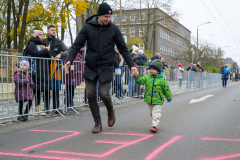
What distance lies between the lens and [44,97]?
22.8ft

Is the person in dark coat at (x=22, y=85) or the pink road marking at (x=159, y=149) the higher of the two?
the person in dark coat at (x=22, y=85)

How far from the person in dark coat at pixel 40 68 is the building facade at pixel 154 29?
723 inches

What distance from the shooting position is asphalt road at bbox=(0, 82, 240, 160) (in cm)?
364

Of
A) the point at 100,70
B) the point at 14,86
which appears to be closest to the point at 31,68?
the point at 14,86

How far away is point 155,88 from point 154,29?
118 ft

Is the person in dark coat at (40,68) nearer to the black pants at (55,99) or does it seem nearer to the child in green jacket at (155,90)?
the black pants at (55,99)

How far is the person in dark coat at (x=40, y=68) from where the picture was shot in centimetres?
679

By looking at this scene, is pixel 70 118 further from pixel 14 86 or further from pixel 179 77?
pixel 179 77

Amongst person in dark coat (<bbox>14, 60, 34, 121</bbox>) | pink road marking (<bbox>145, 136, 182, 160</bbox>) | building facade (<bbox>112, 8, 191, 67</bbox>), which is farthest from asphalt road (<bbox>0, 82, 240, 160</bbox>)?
building facade (<bbox>112, 8, 191, 67</bbox>)

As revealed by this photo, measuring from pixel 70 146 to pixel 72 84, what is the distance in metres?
3.68

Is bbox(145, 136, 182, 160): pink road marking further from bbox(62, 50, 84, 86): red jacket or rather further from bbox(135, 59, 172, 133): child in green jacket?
bbox(62, 50, 84, 86): red jacket

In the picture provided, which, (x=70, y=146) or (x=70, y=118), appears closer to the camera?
(x=70, y=146)

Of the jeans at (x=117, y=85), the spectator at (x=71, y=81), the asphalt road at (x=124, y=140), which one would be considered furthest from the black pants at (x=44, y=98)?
the jeans at (x=117, y=85)

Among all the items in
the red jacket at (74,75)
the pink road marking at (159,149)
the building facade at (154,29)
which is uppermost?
the building facade at (154,29)
